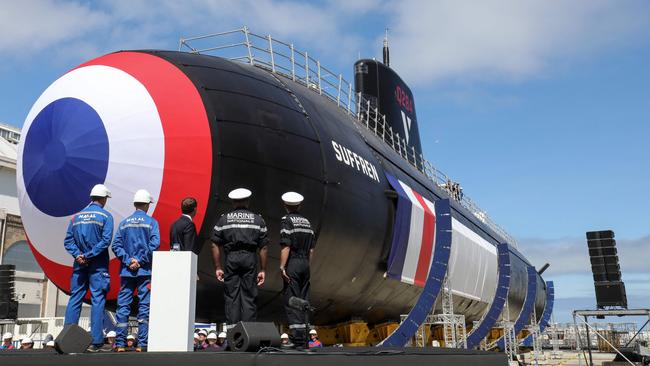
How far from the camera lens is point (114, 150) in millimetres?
7438

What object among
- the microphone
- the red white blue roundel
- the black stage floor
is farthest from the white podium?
the red white blue roundel

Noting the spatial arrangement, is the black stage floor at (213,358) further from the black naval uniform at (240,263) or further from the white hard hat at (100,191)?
the white hard hat at (100,191)

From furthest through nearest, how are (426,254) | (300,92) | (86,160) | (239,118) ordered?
(426,254) < (300,92) < (239,118) < (86,160)

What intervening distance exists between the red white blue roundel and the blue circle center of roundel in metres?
0.01

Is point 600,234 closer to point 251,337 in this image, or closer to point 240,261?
point 240,261

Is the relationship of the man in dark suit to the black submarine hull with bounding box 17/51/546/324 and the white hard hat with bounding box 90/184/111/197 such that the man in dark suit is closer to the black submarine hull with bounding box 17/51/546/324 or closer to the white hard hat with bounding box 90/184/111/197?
the black submarine hull with bounding box 17/51/546/324

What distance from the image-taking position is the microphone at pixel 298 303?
6223 mm

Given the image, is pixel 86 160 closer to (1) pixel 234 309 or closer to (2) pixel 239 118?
(2) pixel 239 118

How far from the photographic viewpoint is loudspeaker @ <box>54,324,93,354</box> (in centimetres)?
437

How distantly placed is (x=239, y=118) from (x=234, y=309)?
286cm

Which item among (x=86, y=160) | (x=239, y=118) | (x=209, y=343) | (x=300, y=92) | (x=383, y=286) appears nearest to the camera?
(x=86, y=160)

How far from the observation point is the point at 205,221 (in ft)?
24.8

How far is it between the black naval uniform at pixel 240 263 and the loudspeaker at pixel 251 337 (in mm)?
1850

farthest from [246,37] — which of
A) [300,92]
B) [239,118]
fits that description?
[239,118]
